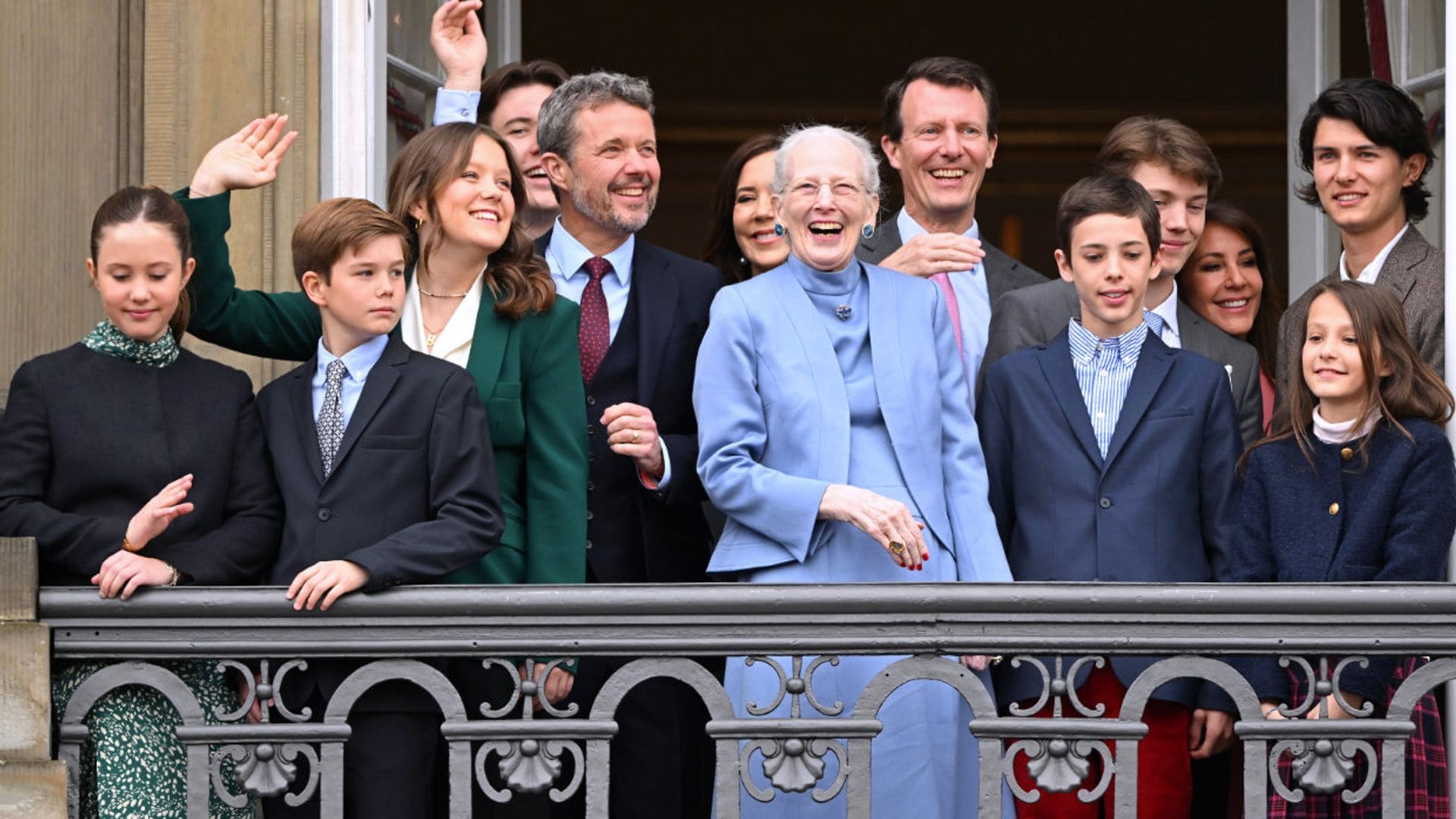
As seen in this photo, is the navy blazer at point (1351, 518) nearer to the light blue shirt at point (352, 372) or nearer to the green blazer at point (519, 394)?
the green blazer at point (519, 394)

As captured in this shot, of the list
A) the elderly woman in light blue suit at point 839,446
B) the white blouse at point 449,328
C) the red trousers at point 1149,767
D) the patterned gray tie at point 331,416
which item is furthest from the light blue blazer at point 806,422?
the patterned gray tie at point 331,416

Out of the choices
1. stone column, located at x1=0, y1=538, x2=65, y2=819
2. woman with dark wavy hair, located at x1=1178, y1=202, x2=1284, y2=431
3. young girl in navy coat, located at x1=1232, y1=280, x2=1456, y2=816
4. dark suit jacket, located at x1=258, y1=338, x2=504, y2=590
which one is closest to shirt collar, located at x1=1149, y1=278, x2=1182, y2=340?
woman with dark wavy hair, located at x1=1178, y1=202, x2=1284, y2=431

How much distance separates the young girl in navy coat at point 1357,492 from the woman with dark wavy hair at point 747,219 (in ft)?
4.37

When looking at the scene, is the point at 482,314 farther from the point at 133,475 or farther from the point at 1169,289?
the point at 1169,289

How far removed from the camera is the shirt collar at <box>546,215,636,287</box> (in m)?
5.07

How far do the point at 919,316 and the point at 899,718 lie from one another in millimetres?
852

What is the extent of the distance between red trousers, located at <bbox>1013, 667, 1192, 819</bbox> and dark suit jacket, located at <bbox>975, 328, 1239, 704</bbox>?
41 millimetres

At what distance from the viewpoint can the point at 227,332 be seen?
4.71 meters

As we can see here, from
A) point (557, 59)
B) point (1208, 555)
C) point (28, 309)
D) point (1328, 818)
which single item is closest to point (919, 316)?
point (1208, 555)

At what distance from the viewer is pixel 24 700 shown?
428 centimetres

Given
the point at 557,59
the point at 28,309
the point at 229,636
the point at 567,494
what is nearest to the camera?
the point at 229,636

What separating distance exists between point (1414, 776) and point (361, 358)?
2.32 metres

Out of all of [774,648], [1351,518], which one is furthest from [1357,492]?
[774,648]

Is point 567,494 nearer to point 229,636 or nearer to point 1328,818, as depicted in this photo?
point 229,636
